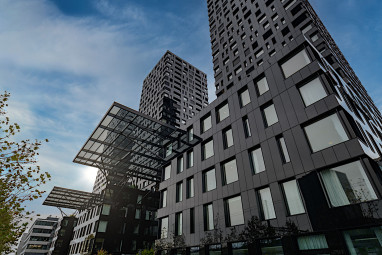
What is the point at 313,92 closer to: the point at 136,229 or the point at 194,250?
the point at 194,250

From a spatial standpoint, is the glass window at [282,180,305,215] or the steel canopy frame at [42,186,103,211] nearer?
the glass window at [282,180,305,215]

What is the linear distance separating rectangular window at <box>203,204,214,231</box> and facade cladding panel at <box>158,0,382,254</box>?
0.12m

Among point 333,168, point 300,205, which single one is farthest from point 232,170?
point 333,168

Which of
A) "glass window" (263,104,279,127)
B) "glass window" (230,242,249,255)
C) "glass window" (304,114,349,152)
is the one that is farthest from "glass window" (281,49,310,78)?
"glass window" (230,242,249,255)

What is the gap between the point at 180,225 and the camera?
73.6ft

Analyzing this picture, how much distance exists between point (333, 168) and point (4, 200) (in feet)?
56.9

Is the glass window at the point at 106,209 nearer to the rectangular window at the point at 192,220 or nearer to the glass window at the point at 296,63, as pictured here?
the rectangular window at the point at 192,220

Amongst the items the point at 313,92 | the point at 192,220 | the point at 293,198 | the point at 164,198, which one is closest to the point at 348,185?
the point at 293,198

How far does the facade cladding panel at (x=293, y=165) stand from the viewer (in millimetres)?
11625

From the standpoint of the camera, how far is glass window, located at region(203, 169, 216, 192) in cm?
2098

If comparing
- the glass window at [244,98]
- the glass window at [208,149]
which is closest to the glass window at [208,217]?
the glass window at [208,149]

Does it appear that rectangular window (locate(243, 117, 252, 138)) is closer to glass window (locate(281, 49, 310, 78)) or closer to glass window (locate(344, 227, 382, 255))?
glass window (locate(281, 49, 310, 78))

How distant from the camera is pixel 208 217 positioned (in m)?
19.8

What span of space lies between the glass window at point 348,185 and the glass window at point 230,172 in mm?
7404
